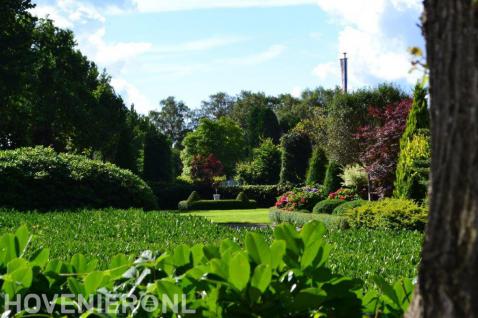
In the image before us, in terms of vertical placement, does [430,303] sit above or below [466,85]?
below

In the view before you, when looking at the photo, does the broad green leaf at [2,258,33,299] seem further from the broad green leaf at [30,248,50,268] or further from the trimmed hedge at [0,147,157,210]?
the trimmed hedge at [0,147,157,210]

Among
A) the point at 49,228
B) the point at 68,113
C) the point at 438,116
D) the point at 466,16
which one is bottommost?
the point at 49,228

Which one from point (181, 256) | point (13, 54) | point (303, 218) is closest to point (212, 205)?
point (13, 54)

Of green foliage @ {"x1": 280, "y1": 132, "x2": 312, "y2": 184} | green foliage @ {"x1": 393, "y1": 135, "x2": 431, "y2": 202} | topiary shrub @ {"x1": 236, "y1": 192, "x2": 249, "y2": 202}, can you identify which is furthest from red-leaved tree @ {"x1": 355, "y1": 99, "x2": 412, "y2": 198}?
topiary shrub @ {"x1": 236, "y1": 192, "x2": 249, "y2": 202}

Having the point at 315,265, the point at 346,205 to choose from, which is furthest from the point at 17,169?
the point at 315,265

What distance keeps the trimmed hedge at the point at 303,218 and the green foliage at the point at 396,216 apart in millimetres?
1237

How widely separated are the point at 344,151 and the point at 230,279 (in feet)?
87.6

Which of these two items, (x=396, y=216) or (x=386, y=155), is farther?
(x=386, y=155)

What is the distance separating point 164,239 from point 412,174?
9.20 m

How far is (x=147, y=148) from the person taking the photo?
3600 centimetres

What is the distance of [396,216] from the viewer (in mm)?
14031

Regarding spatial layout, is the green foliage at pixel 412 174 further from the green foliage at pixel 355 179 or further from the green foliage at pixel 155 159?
the green foliage at pixel 155 159

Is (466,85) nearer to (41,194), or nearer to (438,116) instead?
(438,116)

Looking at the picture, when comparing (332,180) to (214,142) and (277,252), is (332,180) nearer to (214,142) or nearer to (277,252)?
(277,252)
